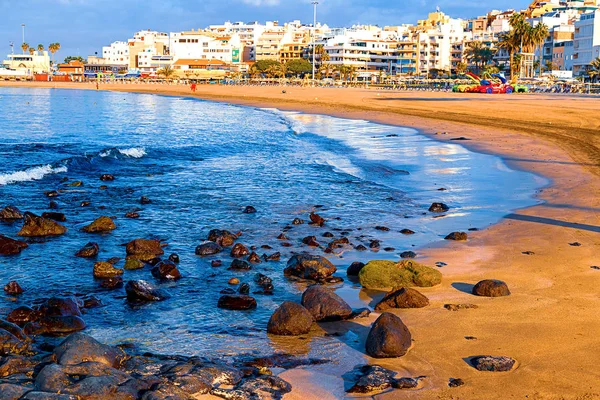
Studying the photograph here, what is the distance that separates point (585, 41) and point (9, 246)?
111719 millimetres

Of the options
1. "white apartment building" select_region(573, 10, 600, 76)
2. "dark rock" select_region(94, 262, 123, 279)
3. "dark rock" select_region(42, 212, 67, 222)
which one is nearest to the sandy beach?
"dark rock" select_region(94, 262, 123, 279)

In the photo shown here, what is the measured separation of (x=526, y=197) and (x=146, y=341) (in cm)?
1011

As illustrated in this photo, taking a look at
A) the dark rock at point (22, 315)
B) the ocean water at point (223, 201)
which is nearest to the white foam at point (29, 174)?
the ocean water at point (223, 201)

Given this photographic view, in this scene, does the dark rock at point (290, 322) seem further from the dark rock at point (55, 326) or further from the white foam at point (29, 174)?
the white foam at point (29, 174)

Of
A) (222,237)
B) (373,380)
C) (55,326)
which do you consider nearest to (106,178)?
(222,237)

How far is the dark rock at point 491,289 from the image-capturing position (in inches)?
306

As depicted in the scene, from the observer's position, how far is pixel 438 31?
153 meters

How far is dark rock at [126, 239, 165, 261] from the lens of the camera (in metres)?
9.88

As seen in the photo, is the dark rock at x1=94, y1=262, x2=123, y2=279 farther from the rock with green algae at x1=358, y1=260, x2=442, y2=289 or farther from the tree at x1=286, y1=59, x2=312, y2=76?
the tree at x1=286, y1=59, x2=312, y2=76

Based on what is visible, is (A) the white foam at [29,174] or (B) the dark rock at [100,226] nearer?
(B) the dark rock at [100,226]

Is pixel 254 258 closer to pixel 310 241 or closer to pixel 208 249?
pixel 208 249

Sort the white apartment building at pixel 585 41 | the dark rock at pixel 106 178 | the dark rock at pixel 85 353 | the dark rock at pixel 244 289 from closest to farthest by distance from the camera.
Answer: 1. the dark rock at pixel 85 353
2. the dark rock at pixel 244 289
3. the dark rock at pixel 106 178
4. the white apartment building at pixel 585 41

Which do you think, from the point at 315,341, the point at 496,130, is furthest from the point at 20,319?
the point at 496,130

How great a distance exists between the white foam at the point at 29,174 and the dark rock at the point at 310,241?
9836 mm
